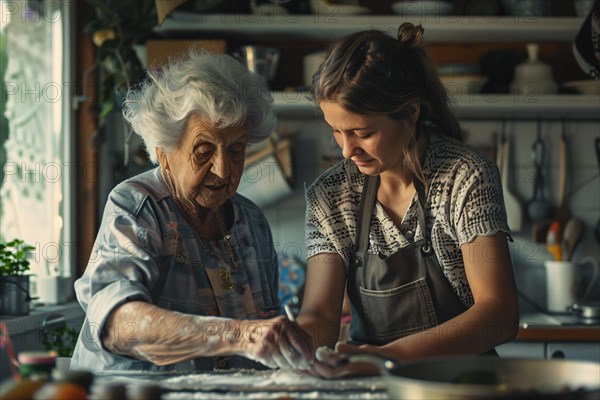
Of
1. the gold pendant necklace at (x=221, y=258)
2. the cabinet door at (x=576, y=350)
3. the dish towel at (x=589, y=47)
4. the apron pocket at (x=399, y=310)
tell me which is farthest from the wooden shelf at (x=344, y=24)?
the apron pocket at (x=399, y=310)

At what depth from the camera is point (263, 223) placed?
2250mm

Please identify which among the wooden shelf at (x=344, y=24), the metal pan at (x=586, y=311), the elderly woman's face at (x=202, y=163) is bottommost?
the metal pan at (x=586, y=311)

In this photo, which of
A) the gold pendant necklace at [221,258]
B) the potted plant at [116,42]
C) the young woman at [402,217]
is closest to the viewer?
the young woman at [402,217]

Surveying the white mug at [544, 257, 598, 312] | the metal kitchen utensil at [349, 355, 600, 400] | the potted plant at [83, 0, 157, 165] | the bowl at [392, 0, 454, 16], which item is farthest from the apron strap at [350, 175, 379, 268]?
the white mug at [544, 257, 598, 312]

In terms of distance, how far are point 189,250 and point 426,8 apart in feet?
6.46

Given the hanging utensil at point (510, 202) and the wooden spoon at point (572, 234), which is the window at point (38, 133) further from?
the wooden spoon at point (572, 234)

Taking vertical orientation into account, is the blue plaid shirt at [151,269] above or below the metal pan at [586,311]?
above

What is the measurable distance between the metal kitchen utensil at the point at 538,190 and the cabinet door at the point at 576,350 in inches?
29.2

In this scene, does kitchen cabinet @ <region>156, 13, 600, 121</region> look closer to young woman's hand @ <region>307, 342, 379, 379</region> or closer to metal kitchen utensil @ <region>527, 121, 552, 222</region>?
metal kitchen utensil @ <region>527, 121, 552, 222</region>

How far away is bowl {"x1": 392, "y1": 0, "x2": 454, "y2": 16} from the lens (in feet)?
11.4

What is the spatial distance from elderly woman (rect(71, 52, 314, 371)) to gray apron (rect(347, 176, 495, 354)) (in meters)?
0.23

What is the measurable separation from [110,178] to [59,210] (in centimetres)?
30

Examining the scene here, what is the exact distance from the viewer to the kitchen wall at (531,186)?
371cm

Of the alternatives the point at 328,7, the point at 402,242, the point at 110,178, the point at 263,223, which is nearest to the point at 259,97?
the point at 263,223
